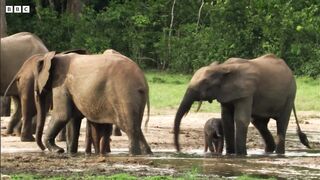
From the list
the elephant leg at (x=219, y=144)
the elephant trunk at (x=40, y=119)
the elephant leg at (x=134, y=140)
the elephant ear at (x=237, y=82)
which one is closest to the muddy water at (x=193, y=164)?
the elephant leg at (x=134, y=140)

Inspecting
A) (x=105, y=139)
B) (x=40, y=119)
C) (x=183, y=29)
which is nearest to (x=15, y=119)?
(x=40, y=119)

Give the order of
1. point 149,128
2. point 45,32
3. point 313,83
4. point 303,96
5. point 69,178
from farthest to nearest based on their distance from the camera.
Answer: point 45,32 → point 313,83 → point 303,96 → point 149,128 → point 69,178

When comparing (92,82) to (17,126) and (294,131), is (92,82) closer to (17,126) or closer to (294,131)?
(17,126)

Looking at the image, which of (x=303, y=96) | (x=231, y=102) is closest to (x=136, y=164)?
(x=231, y=102)

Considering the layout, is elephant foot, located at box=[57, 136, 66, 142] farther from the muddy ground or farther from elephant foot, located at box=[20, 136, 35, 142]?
elephant foot, located at box=[20, 136, 35, 142]

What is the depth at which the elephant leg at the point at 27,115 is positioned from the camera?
1829cm

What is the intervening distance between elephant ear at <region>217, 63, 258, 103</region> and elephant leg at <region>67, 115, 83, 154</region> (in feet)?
8.88

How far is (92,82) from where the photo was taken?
641 inches

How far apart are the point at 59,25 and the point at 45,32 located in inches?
26.5

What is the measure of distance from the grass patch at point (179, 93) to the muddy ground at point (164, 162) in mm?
8673

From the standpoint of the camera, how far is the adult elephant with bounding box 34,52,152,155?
52.1 feet

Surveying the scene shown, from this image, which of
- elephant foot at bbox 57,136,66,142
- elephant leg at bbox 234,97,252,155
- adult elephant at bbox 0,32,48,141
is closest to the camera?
elephant leg at bbox 234,97,252,155

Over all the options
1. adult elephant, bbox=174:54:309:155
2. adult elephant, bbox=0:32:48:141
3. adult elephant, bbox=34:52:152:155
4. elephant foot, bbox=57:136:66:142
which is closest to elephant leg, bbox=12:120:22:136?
adult elephant, bbox=0:32:48:141

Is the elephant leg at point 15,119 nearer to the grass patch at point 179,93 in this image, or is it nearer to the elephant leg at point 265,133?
the elephant leg at point 265,133
